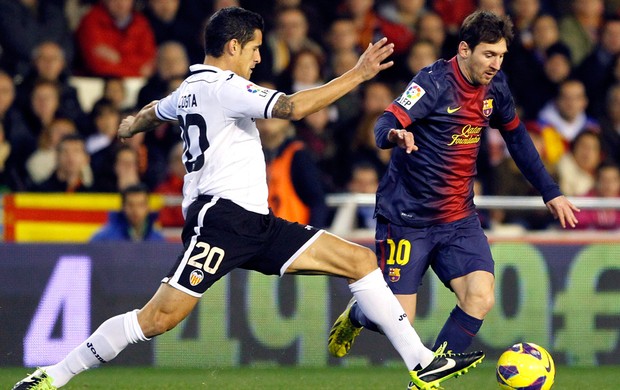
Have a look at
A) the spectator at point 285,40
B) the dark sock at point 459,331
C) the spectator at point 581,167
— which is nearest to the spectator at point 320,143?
the spectator at point 285,40

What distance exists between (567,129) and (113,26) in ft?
16.0

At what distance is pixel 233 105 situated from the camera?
704cm

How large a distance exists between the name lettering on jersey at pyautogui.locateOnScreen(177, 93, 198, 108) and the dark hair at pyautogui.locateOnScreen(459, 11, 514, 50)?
1.79 meters

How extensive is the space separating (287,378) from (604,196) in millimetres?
4434

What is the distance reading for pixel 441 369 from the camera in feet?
23.9

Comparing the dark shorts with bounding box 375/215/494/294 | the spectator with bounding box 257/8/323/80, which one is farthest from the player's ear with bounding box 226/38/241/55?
the spectator with bounding box 257/8/323/80

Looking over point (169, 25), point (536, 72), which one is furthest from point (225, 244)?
point (536, 72)

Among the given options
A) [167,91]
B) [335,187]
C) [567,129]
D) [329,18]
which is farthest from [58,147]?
[567,129]

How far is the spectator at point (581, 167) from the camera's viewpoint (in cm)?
1286

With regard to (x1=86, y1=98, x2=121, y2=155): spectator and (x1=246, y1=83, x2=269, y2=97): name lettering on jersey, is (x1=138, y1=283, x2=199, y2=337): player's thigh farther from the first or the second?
(x1=86, y1=98, x2=121, y2=155): spectator

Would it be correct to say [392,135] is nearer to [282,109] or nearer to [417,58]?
[282,109]

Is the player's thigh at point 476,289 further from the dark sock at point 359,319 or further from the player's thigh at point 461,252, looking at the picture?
the dark sock at point 359,319

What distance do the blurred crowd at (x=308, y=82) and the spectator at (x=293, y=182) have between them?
31mm

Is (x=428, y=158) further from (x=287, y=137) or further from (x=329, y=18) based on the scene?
(x=329, y=18)
